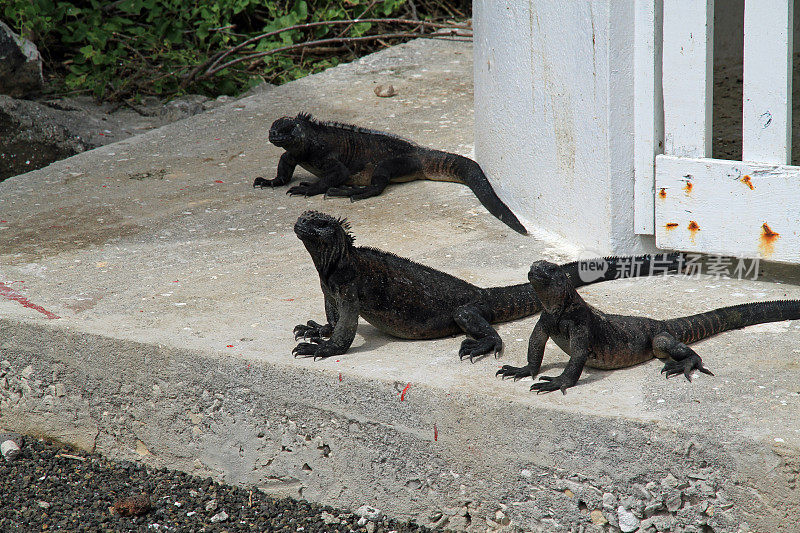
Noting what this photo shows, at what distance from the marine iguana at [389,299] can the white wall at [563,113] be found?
0.69 meters

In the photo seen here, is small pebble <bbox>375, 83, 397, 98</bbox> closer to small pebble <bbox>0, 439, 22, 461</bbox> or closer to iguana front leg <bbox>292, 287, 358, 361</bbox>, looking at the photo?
iguana front leg <bbox>292, 287, 358, 361</bbox>

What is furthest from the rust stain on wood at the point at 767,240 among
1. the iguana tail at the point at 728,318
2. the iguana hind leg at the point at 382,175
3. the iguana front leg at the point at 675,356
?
the iguana hind leg at the point at 382,175

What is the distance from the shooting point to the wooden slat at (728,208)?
136 inches

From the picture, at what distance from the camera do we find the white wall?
12.3ft

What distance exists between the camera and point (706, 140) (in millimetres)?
3613

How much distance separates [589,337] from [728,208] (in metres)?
1.11

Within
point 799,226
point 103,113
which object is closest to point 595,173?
point 799,226

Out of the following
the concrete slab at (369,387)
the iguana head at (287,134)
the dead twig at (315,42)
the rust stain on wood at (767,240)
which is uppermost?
the dead twig at (315,42)

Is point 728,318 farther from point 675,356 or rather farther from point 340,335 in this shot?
point 340,335

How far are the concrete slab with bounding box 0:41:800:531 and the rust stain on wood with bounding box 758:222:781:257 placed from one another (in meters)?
0.19

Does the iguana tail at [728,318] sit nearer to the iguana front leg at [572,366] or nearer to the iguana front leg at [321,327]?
the iguana front leg at [572,366]

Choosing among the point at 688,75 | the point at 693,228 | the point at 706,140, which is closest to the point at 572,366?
the point at 693,228

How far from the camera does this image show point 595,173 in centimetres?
392

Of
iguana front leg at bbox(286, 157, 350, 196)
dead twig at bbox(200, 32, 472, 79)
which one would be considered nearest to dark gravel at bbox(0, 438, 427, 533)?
iguana front leg at bbox(286, 157, 350, 196)
